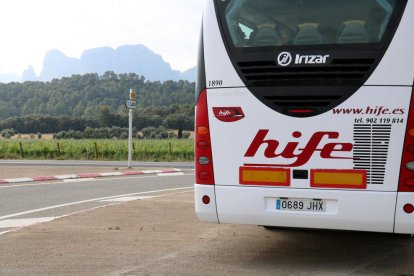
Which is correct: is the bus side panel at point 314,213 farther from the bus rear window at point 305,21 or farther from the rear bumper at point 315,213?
the bus rear window at point 305,21

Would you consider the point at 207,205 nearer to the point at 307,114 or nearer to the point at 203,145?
the point at 203,145

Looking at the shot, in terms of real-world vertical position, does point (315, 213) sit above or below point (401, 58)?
below

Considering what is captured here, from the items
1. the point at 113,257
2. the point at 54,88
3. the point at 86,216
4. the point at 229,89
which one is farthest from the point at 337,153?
the point at 54,88

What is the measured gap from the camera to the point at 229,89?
7000 millimetres

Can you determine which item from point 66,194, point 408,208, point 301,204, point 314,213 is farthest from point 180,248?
point 66,194

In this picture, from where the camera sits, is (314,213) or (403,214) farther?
(314,213)

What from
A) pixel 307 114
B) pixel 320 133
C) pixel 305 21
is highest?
pixel 305 21

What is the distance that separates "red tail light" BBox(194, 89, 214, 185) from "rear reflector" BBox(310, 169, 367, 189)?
3.98 ft

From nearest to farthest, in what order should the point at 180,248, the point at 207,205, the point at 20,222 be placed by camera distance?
the point at 207,205 → the point at 180,248 → the point at 20,222

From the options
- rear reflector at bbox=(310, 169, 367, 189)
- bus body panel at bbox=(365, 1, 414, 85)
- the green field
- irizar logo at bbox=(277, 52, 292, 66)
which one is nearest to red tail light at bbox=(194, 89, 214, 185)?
irizar logo at bbox=(277, 52, 292, 66)

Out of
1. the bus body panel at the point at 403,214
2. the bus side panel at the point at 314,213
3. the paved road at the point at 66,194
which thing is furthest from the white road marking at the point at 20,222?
the bus body panel at the point at 403,214

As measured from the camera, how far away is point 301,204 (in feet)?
22.0

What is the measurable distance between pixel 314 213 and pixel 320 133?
863 mm

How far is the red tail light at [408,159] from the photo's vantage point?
6.34m
